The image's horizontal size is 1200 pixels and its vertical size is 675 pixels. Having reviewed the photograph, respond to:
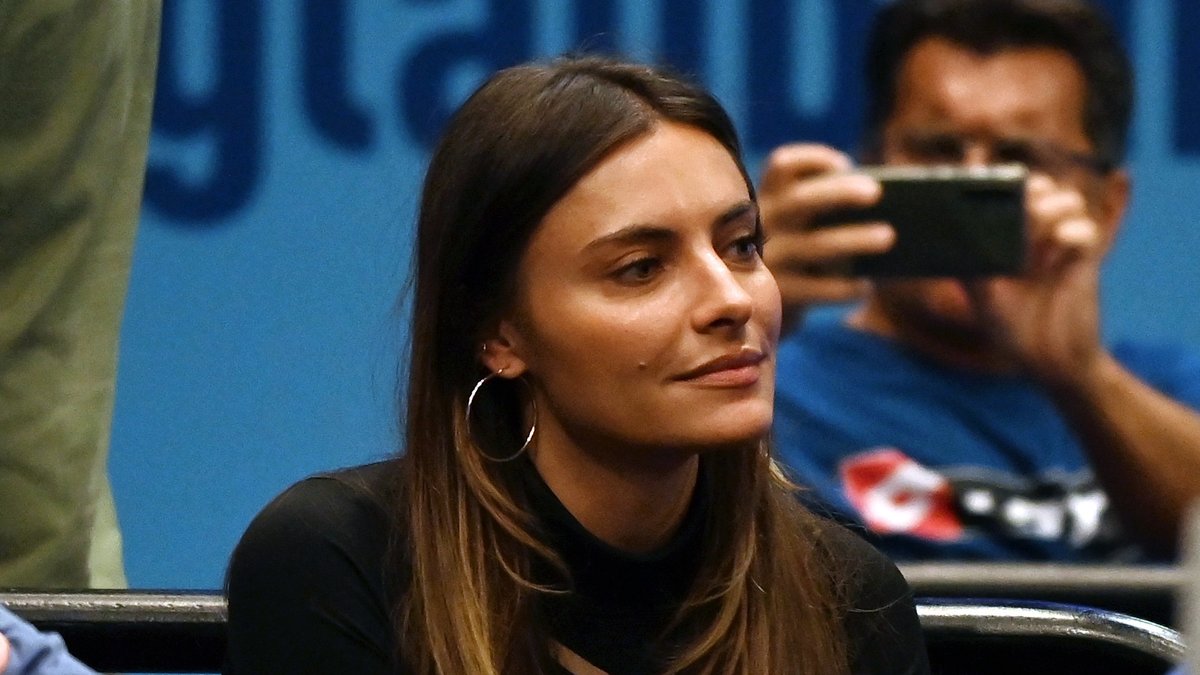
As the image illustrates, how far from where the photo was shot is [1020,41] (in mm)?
2574

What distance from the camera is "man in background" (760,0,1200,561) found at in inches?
94.7

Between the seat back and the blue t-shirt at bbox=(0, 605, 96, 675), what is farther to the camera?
the seat back

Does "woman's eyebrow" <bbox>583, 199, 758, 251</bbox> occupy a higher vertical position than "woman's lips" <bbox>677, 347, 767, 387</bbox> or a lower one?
higher

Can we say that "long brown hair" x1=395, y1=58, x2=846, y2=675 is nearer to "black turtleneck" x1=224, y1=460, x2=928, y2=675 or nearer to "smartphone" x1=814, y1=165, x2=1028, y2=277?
"black turtleneck" x1=224, y1=460, x2=928, y2=675

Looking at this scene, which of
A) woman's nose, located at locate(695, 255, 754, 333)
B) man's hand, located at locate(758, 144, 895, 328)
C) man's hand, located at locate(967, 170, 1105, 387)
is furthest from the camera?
man's hand, located at locate(967, 170, 1105, 387)

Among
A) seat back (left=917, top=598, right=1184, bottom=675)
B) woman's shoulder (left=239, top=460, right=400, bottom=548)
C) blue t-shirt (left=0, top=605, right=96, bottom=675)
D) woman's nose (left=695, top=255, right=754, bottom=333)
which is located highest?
woman's nose (left=695, top=255, right=754, bottom=333)

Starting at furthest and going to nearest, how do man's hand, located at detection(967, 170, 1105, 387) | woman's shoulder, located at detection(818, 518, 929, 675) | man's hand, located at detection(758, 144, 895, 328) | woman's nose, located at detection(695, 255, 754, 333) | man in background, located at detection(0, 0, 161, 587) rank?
1. man's hand, located at detection(967, 170, 1105, 387)
2. man's hand, located at detection(758, 144, 895, 328)
3. man in background, located at detection(0, 0, 161, 587)
4. woman's shoulder, located at detection(818, 518, 929, 675)
5. woman's nose, located at detection(695, 255, 754, 333)

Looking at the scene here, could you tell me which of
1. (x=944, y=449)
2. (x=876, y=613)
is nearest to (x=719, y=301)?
(x=876, y=613)

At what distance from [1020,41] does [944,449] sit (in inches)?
22.4

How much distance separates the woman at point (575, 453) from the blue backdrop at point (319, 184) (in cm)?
114

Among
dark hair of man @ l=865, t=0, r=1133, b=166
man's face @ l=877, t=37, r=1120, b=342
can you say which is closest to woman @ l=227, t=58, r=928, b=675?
man's face @ l=877, t=37, r=1120, b=342

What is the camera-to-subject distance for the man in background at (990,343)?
7.89 ft

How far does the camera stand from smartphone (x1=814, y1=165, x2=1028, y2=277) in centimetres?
237

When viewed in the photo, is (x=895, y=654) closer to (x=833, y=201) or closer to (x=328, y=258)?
(x=833, y=201)
